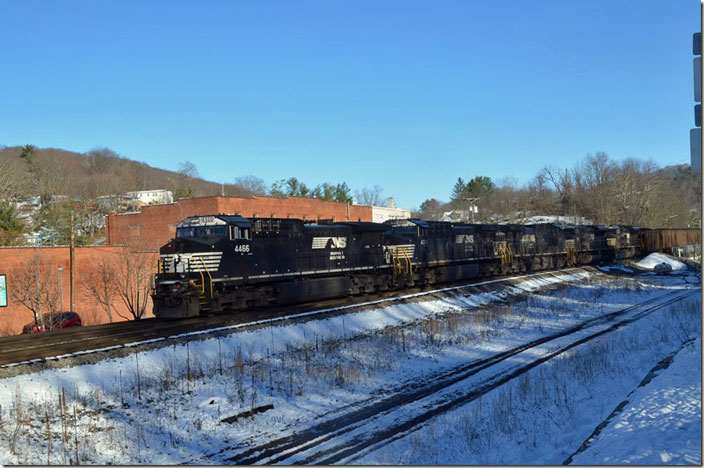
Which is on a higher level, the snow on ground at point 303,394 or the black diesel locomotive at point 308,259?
the black diesel locomotive at point 308,259

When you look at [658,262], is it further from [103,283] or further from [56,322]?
[56,322]

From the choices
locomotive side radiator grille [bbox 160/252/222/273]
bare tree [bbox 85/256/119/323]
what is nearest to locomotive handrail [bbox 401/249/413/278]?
locomotive side radiator grille [bbox 160/252/222/273]

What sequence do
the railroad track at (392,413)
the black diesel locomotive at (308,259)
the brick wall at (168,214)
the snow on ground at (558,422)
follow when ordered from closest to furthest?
the snow on ground at (558,422)
the railroad track at (392,413)
the black diesel locomotive at (308,259)
the brick wall at (168,214)

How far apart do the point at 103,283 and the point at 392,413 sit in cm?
2828

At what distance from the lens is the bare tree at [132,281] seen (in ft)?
113

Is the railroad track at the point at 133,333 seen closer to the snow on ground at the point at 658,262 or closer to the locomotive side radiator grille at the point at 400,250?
the locomotive side radiator grille at the point at 400,250

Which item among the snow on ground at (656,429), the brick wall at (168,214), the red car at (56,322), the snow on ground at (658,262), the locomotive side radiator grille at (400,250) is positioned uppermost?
the brick wall at (168,214)

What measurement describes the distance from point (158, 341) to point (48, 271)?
20938 millimetres

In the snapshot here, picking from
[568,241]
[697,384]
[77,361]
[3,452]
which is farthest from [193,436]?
[568,241]

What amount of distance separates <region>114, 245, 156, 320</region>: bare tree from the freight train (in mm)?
16120

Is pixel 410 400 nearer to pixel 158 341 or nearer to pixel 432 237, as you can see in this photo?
pixel 158 341

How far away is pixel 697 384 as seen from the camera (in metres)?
11.0

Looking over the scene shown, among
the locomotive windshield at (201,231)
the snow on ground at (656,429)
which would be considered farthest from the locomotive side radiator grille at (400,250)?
the snow on ground at (656,429)

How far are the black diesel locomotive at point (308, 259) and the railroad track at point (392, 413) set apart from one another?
8296 millimetres
